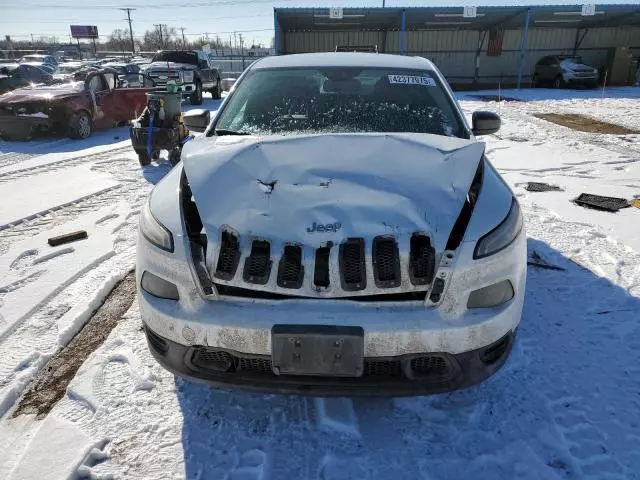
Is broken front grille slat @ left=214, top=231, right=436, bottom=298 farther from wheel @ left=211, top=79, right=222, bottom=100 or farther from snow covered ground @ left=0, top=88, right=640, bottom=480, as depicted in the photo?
wheel @ left=211, top=79, right=222, bottom=100

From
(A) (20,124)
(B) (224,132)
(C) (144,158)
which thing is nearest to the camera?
(B) (224,132)

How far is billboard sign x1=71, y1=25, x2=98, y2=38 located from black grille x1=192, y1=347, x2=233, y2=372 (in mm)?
68846

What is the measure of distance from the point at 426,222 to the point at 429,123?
4.31ft

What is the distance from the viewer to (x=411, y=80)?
332 centimetres

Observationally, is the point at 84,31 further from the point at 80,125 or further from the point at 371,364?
the point at 371,364

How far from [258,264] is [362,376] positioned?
638 mm

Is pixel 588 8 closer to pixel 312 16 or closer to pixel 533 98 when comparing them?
pixel 533 98

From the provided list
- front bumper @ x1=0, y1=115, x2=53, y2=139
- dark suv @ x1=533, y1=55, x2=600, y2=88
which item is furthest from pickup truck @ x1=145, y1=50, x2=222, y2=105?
dark suv @ x1=533, y1=55, x2=600, y2=88

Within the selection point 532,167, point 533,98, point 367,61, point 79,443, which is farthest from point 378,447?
point 533,98

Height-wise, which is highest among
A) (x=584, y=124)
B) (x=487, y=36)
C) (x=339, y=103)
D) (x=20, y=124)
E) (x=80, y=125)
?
(x=487, y=36)

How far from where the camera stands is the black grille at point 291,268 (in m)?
1.81

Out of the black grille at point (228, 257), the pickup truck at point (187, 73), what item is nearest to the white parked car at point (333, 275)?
the black grille at point (228, 257)

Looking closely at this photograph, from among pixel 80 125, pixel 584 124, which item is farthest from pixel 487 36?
pixel 80 125

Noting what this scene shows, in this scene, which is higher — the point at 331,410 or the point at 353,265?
the point at 353,265
